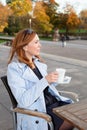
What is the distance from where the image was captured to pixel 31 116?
2510mm

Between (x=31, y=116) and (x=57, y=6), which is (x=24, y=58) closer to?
(x=31, y=116)

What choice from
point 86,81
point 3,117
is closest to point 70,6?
point 86,81

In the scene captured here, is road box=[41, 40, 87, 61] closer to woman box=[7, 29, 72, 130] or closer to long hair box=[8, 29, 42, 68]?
woman box=[7, 29, 72, 130]

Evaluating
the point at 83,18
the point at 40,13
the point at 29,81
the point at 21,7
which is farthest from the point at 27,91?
the point at 21,7

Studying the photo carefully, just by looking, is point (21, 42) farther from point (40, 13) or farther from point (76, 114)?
point (40, 13)

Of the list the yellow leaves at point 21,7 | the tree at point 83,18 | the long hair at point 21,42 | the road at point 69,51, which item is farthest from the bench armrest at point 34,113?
the yellow leaves at point 21,7

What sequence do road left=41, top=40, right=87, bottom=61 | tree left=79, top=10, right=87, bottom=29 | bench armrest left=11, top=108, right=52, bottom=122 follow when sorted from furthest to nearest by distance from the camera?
tree left=79, top=10, right=87, bottom=29 < road left=41, top=40, right=87, bottom=61 < bench armrest left=11, top=108, right=52, bottom=122

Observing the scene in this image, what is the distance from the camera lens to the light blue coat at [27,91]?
245 centimetres

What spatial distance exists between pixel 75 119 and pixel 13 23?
143 ft

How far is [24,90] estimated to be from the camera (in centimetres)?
247

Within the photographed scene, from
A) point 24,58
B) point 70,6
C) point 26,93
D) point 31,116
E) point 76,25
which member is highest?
point 24,58

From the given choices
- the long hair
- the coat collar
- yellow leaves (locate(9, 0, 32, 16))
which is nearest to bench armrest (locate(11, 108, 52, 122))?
the coat collar

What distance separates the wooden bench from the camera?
6.90 ft

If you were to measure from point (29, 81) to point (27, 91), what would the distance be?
0.50 ft
